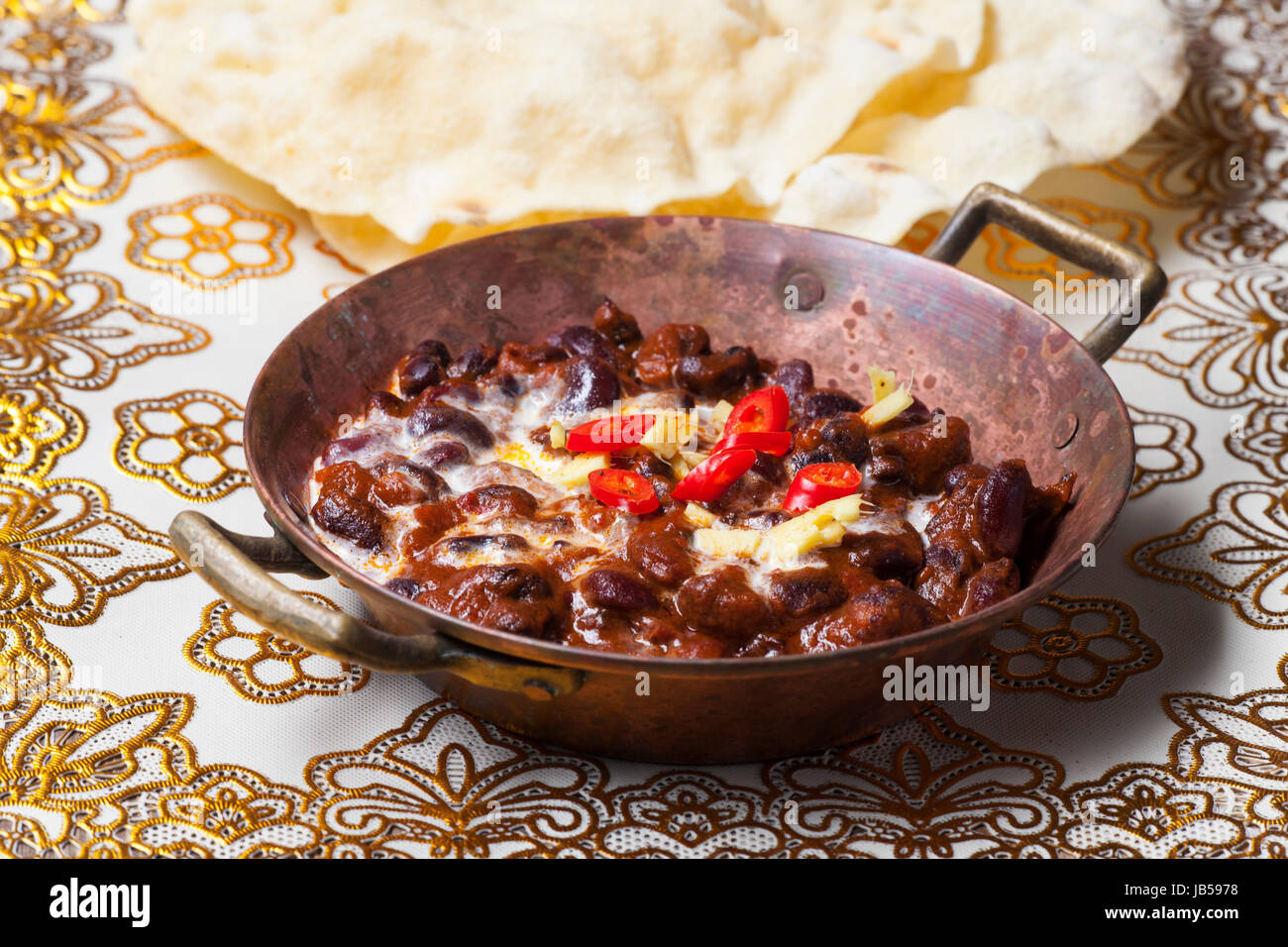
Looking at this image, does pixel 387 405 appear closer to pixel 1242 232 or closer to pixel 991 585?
pixel 991 585

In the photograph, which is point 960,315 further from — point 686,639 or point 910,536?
point 686,639

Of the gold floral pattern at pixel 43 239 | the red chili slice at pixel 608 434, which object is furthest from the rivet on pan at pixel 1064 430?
the gold floral pattern at pixel 43 239

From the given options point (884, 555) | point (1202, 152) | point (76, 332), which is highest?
point (1202, 152)

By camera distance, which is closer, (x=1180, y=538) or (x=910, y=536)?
(x=910, y=536)

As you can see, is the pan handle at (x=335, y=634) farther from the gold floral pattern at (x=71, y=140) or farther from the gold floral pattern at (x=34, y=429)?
the gold floral pattern at (x=71, y=140)

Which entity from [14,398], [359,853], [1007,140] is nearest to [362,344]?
[14,398]

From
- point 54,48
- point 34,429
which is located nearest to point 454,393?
point 34,429
